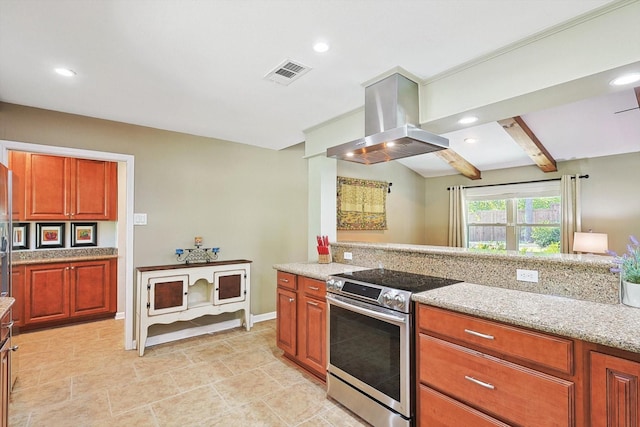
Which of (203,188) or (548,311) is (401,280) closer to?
(548,311)

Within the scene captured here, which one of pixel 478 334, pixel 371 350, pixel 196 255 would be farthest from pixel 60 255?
pixel 478 334

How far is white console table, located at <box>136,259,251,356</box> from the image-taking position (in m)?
3.17

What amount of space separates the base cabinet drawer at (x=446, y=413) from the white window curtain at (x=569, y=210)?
3.85m

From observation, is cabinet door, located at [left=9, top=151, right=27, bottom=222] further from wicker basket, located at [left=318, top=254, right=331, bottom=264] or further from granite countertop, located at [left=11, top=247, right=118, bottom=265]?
wicker basket, located at [left=318, top=254, right=331, bottom=264]

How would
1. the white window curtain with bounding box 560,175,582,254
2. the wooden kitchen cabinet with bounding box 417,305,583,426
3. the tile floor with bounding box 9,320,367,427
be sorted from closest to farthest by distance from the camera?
the wooden kitchen cabinet with bounding box 417,305,583,426 → the tile floor with bounding box 9,320,367,427 → the white window curtain with bounding box 560,175,582,254

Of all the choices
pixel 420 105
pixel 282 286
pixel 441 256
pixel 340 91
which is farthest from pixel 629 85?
pixel 282 286

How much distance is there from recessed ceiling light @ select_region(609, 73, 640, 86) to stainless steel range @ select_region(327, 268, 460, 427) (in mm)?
1455

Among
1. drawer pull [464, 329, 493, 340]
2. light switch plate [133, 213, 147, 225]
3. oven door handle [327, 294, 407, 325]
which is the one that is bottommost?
oven door handle [327, 294, 407, 325]

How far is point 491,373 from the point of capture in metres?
1.54

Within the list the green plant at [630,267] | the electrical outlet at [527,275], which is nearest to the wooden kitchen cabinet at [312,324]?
the electrical outlet at [527,275]

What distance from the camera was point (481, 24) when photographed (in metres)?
1.68

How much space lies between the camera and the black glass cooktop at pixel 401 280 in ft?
6.68

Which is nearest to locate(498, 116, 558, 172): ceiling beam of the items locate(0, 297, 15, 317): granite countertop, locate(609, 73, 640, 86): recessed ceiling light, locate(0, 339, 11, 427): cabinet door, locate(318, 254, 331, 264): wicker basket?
locate(609, 73, 640, 86): recessed ceiling light

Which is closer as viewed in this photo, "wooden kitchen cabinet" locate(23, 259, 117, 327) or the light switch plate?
the light switch plate
